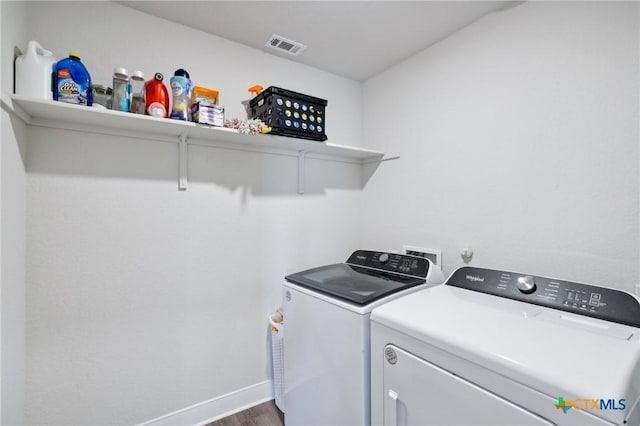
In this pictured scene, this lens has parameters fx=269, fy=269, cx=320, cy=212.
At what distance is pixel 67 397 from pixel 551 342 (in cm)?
220

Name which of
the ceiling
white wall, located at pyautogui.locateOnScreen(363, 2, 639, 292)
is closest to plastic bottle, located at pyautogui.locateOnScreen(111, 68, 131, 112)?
the ceiling

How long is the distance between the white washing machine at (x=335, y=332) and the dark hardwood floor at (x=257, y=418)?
20 cm

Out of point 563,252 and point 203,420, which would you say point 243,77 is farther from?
point 203,420

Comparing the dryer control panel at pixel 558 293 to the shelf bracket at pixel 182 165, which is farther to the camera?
the shelf bracket at pixel 182 165

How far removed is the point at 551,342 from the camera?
2.79 feet

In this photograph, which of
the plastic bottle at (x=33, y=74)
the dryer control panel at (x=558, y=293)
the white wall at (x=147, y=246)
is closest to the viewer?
the dryer control panel at (x=558, y=293)

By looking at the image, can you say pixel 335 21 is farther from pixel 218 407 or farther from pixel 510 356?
pixel 218 407

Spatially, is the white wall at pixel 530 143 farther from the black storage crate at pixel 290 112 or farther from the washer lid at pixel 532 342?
the black storage crate at pixel 290 112

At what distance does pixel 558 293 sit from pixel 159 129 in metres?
2.16

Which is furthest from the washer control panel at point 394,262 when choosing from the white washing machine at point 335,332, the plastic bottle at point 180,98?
the plastic bottle at point 180,98

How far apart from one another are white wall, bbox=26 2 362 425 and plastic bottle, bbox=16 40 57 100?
9.4 inches

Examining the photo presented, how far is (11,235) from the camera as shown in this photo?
1168 mm

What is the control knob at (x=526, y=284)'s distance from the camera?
4.05 feet

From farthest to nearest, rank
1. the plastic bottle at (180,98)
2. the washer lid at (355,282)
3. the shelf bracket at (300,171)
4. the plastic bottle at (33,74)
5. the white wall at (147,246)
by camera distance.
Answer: the shelf bracket at (300,171) < the plastic bottle at (180,98) < the white wall at (147,246) < the washer lid at (355,282) < the plastic bottle at (33,74)
